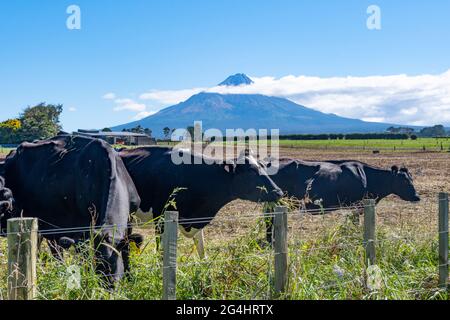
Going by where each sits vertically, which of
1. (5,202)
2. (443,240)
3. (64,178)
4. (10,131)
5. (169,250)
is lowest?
(443,240)

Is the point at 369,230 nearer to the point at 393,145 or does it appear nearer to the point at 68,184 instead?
the point at 68,184

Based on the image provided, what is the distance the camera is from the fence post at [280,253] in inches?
202

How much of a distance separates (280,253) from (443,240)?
8.41 ft

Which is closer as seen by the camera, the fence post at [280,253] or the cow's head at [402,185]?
the fence post at [280,253]

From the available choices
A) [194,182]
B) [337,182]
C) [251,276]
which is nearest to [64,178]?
[194,182]

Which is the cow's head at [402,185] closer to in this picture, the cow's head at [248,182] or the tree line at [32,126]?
the cow's head at [248,182]

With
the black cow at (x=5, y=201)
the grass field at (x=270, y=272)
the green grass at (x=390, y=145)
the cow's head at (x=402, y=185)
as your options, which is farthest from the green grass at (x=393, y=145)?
the black cow at (x=5, y=201)

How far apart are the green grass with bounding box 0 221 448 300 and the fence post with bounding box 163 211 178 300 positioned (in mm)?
407

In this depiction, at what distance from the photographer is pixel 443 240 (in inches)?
256

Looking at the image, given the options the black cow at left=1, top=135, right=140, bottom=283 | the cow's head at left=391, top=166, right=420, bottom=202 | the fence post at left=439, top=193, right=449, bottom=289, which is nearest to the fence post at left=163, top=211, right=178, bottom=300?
the black cow at left=1, top=135, right=140, bottom=283

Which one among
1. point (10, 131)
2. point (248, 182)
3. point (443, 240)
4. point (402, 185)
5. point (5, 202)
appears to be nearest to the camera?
point (443, 240)

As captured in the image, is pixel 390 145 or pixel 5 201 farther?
pixel 390 145

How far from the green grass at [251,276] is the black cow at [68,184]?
2.99ft
